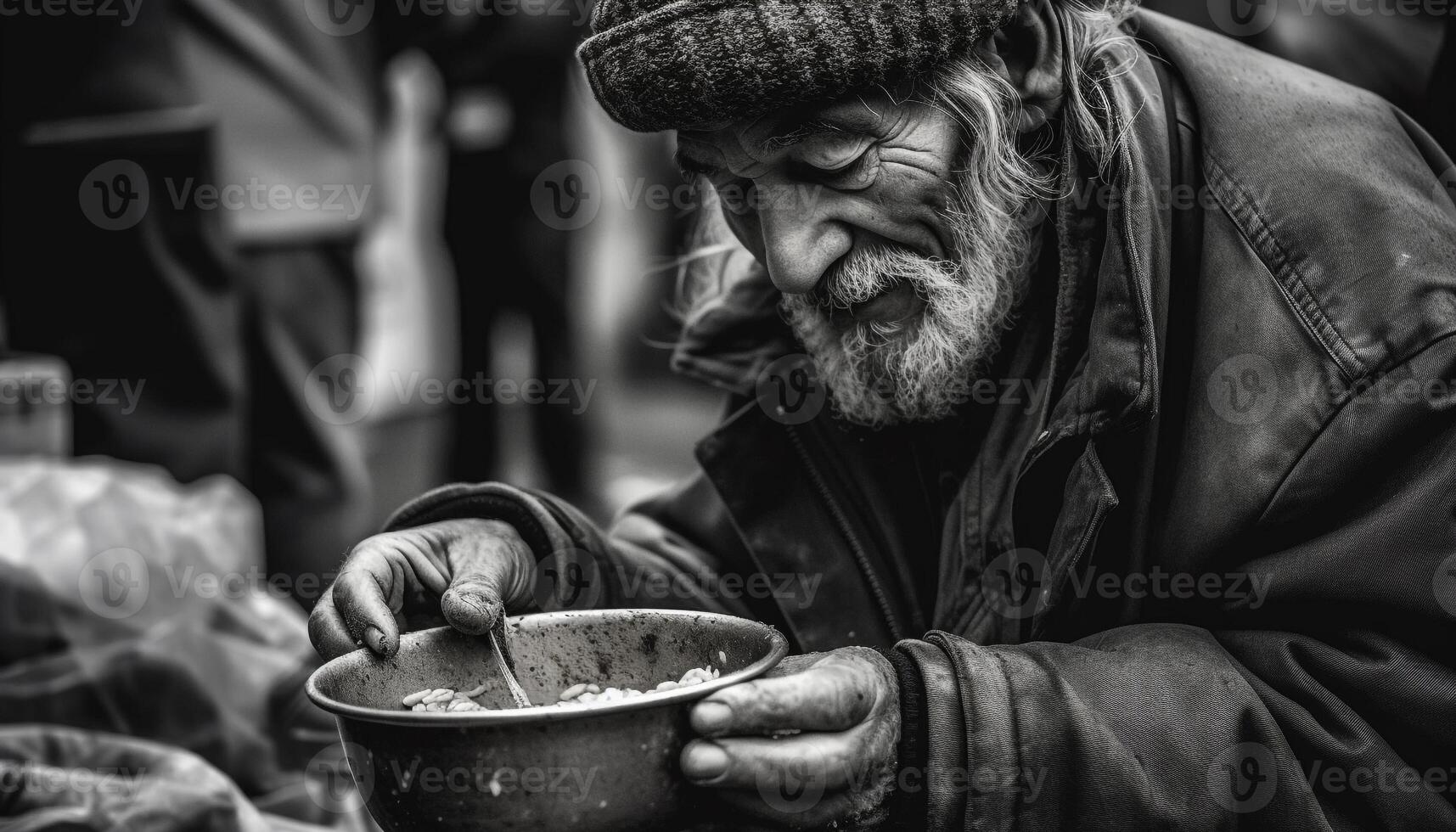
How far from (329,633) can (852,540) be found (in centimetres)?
85

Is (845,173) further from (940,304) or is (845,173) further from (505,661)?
(505,661)

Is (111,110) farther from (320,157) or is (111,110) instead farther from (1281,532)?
(1281,532)

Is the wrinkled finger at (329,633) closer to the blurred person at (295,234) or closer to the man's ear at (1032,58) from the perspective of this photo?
the man's ear at (1032,58)

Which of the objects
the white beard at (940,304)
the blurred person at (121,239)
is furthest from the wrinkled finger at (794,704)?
the blurred person at (121,239)

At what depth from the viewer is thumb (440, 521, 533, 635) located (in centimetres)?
180

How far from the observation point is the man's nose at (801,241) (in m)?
2.01

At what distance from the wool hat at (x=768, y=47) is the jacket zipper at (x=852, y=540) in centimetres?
64

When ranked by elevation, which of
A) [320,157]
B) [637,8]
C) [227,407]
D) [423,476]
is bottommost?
[423,476]

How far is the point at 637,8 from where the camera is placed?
1.89 m

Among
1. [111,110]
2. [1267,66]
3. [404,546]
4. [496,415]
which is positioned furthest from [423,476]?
[1267,66]

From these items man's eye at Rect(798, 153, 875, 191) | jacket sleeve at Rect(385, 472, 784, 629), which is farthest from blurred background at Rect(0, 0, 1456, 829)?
man's eye at Rect(798, 153, 875, 191)

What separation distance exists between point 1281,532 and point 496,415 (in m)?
4.76

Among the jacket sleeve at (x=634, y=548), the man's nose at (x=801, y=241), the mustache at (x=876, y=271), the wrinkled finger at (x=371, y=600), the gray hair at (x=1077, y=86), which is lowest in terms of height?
the jacket sleeve at (x=634, y=548)

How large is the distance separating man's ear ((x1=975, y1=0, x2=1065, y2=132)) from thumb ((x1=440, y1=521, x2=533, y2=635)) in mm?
984
